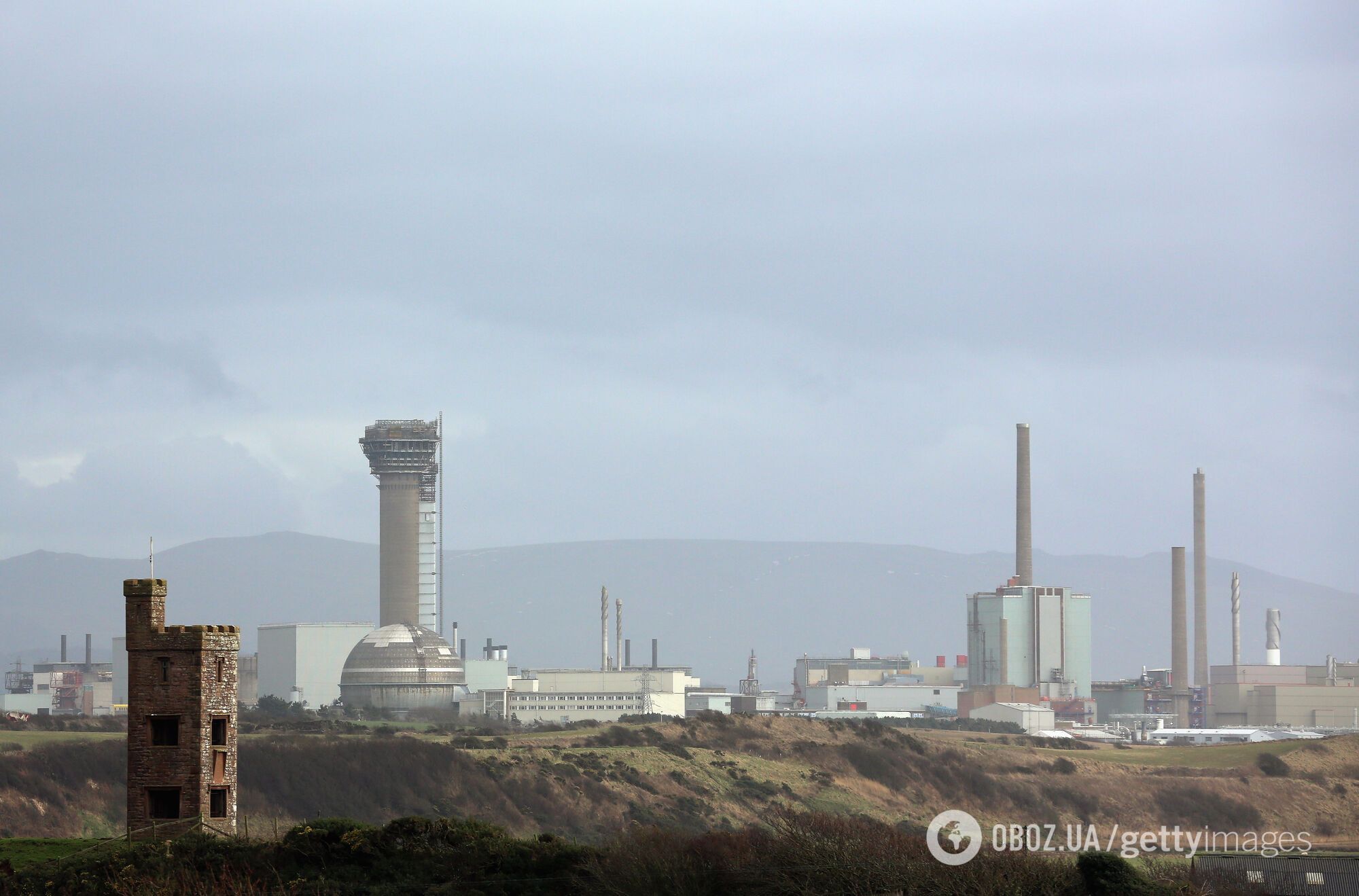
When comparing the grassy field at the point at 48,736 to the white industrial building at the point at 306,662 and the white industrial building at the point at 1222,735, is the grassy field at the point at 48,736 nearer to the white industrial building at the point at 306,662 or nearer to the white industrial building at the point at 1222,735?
the white industrial building at the point at 306,662

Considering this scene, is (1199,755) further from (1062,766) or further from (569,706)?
(569,706)

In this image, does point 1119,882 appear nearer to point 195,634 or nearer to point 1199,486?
point 195,634

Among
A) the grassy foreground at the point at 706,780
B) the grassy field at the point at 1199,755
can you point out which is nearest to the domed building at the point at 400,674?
the grassy foreground at the point at 706,780

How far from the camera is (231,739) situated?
36.7 metres

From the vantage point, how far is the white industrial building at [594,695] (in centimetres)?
15525

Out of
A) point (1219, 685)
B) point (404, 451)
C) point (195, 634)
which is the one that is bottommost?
point (1219, 685)

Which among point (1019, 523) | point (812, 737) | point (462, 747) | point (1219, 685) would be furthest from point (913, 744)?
point (1219, 685)

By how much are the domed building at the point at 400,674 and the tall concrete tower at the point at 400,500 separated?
30077mm

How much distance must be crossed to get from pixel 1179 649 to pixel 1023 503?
29.6m

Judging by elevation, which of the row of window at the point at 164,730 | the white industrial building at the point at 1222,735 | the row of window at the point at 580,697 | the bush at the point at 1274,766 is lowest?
the white industrial building at the point at 1222,735

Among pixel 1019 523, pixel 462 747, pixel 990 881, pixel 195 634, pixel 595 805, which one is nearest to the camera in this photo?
pixel 990 881

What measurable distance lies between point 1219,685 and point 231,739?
153m

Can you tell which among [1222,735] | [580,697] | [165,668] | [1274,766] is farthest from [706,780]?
[1222,735]

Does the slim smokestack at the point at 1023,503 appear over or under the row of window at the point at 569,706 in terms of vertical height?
over
